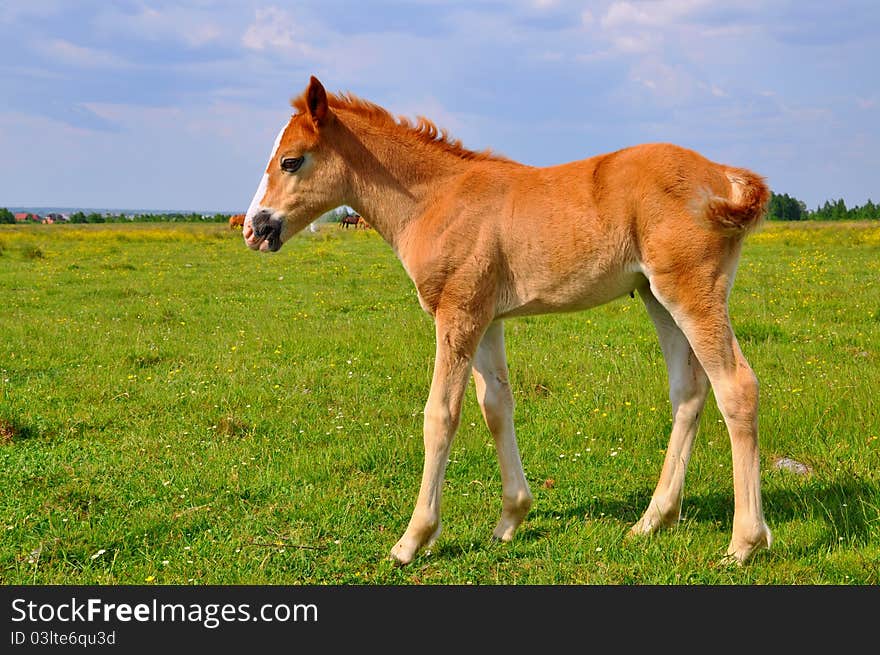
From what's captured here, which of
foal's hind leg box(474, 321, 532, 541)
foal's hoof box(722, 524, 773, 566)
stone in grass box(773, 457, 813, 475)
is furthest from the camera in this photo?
stone in grass box(773, 457, 813, 475)

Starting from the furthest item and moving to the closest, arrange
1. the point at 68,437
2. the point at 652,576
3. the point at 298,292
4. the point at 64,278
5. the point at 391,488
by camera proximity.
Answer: the point at 64,278 → the point at 298,292 → the point at 68,437 → the point at 391,488 → the point at 652,576

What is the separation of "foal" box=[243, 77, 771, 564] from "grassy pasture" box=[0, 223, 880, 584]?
1.34ft

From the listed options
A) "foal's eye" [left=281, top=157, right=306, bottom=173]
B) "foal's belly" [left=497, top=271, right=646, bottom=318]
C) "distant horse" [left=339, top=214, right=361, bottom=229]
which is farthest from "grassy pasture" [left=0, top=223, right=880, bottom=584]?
"foal's eye" [left=281, top=157, right=306, bottom=173]

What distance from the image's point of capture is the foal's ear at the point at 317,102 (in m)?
4.72

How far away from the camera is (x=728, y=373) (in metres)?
4.51

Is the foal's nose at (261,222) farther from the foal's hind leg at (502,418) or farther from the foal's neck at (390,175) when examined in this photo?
the foal's hind leg at (502,418)

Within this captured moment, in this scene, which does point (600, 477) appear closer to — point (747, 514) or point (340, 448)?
point (747, 514)

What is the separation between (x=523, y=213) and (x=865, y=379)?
17.2 ft

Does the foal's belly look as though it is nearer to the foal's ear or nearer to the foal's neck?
the foal's neck

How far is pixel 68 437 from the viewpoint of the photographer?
23.4ft

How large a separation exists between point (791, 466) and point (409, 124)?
13.1 feet

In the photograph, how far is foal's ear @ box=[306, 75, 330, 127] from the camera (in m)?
4.72

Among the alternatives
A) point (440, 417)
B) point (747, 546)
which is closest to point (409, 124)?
point (440, 417)

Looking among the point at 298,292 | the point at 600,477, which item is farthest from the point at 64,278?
the point at 600,477
